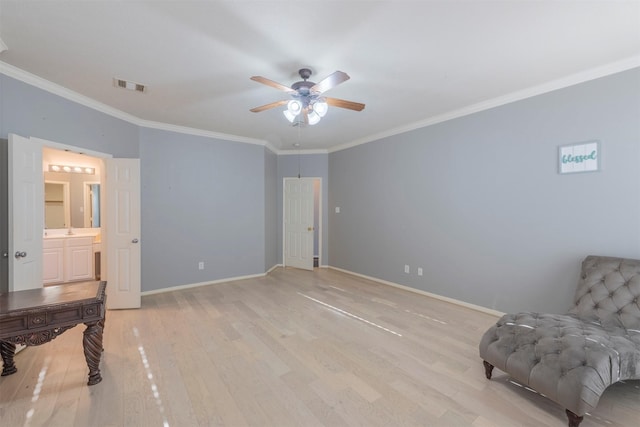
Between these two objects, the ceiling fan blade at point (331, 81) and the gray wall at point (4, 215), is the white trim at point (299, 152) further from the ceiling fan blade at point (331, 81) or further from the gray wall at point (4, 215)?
the gray wall at point (4, 215)

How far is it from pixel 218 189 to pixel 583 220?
500 cm

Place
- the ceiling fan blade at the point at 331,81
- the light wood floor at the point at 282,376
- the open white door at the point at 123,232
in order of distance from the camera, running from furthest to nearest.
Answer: the open white door at the point at 123,232 < the ceiling fan blade at the point at 331,81 < the light wood floor at the point at 282,376

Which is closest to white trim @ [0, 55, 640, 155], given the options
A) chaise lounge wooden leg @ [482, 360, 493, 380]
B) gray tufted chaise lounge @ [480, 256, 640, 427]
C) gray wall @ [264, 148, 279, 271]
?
gray wall @ [264, 148, 279, 271]

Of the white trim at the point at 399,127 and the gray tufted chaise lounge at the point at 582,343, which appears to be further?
the white trim at the point at 399,127

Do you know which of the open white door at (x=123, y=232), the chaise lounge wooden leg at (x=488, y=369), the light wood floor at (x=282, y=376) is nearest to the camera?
the light wood floor at (x=282, y=376)

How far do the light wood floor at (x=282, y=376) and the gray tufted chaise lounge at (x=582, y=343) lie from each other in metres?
0.26

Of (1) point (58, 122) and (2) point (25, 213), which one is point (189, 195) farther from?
(2) point (25, 213)

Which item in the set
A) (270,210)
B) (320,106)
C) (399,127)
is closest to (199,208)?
(270,210)

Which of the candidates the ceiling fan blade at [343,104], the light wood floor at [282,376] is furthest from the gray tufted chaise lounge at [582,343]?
the ceiling fan blade at [343,104]

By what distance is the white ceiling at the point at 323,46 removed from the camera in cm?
185

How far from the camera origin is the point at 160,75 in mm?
2736

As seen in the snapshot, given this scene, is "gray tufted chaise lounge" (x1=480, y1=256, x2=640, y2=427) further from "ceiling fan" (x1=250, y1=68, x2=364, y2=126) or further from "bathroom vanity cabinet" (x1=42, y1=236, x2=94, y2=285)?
"bathroom vanity cabinet" (x1=42, y1=236, x2=94, y2=285)

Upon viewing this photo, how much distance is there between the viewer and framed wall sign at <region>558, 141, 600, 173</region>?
8.93 feet

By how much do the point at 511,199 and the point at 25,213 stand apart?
5.12 metres
